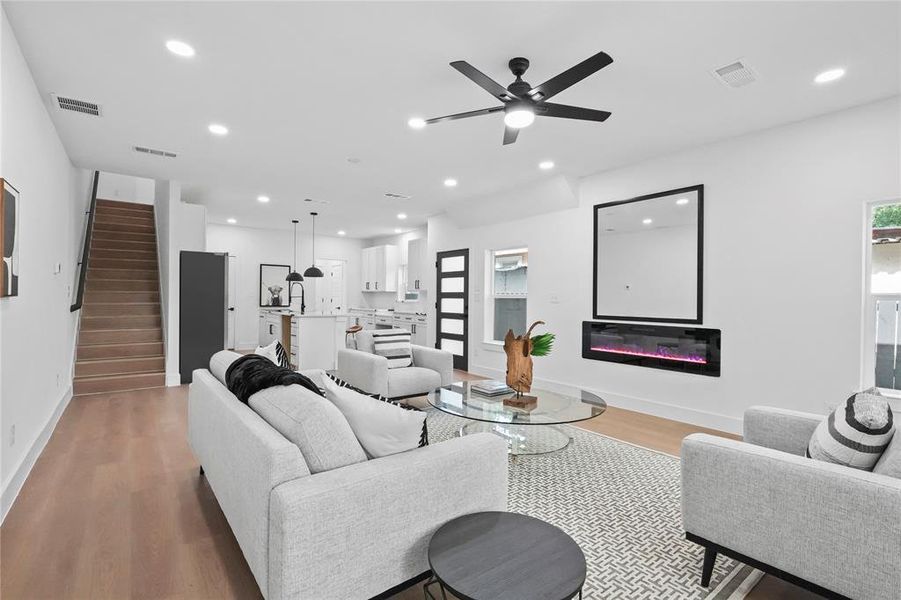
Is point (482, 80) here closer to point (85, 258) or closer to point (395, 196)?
point (395, 196)

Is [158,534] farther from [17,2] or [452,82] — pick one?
[452,82]

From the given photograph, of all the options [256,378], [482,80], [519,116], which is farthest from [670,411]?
[256,378]

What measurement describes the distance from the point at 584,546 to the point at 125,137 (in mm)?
5217

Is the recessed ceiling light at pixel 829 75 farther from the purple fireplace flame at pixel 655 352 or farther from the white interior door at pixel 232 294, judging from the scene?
the white interior door at pixel 232 294

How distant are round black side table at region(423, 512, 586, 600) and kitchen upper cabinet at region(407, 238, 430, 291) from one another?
23.3 feet

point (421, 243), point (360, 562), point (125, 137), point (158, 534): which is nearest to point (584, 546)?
point (360, 562)

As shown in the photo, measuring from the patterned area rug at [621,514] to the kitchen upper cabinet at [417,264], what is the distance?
518 centimetres

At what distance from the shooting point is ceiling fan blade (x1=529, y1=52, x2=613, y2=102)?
2.22 metres

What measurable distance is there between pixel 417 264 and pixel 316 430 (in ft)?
24.0

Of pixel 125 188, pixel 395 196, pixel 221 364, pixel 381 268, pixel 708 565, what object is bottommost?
pixel 708 565

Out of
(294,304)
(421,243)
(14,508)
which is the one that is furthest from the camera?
(294,304)

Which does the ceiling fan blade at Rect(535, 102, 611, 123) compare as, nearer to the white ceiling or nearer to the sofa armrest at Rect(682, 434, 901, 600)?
the white ceiling

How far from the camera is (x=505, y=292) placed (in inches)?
268

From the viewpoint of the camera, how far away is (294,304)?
10.4m
